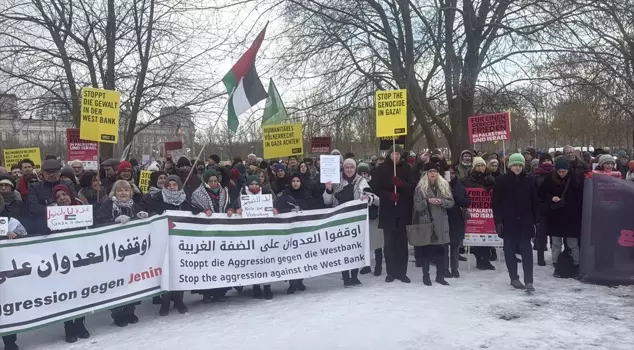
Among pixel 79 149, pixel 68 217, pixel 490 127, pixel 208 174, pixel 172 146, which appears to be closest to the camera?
pixel 68 217

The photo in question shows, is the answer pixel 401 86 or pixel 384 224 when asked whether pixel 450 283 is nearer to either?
pixel 384 224

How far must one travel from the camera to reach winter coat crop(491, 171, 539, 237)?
7.15 m

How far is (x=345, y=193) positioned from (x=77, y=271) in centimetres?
386

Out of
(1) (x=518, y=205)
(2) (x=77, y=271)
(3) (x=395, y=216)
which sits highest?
(1) (x=518, y=205)

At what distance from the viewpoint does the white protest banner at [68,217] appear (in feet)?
18.6

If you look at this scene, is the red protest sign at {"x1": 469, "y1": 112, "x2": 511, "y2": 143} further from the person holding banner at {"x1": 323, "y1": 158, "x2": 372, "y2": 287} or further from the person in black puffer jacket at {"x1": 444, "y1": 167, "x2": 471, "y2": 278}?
the person holding banner at {"x1": 323, "y1": 158, "x2": 372, "y2": 287}

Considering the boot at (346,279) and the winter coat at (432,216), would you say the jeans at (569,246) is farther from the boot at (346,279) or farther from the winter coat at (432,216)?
the boot at (346,279)

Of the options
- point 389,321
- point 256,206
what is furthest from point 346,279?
point 389,321

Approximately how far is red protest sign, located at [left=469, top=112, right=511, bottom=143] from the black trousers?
3.63m

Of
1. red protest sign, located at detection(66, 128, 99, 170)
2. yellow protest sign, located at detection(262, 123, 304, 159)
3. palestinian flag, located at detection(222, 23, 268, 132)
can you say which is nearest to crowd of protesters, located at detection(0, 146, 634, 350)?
palestinian flag, located at detection(222, 23, 268, 132)

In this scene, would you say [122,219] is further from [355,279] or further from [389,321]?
[355,279]

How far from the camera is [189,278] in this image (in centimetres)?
648

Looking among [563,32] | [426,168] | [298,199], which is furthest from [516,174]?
[563,32]

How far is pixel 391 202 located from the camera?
25.9 ft
